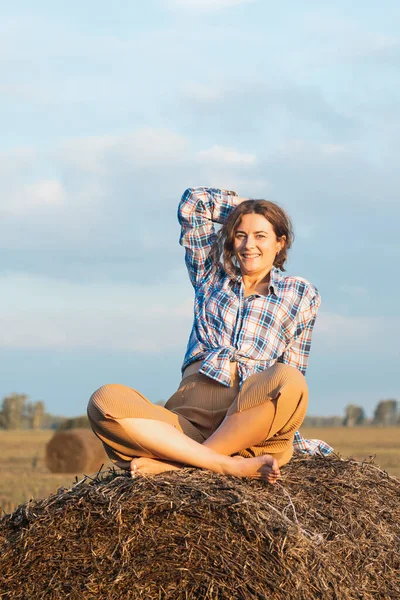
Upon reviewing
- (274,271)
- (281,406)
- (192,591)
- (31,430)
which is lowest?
(31,430)

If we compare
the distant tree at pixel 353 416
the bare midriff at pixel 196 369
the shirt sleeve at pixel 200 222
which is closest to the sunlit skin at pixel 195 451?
the bare midriff at pixel 196 369

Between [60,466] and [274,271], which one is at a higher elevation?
[274,271]

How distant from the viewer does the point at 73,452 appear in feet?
56.7

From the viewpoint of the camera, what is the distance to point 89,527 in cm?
440

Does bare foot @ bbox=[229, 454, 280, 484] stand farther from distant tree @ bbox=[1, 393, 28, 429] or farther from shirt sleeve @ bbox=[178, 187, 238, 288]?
distant tree @ bbox=[1, 393, 28, 429]

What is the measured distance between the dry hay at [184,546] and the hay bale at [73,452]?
12.6 meters

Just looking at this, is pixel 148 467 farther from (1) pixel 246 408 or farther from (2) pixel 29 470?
(2) pixel 29 470

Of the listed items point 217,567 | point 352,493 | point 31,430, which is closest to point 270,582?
point 217,567

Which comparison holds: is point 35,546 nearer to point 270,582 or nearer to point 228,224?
point 270,582

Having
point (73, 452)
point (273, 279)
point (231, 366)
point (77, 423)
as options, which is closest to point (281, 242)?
point (273, 279)

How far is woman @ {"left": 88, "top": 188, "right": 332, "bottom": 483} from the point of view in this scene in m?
4.71

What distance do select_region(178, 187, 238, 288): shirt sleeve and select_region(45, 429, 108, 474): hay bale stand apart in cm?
1175

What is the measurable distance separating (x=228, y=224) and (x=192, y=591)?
7.98 ft

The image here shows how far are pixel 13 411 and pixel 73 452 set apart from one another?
19475 millimetres
